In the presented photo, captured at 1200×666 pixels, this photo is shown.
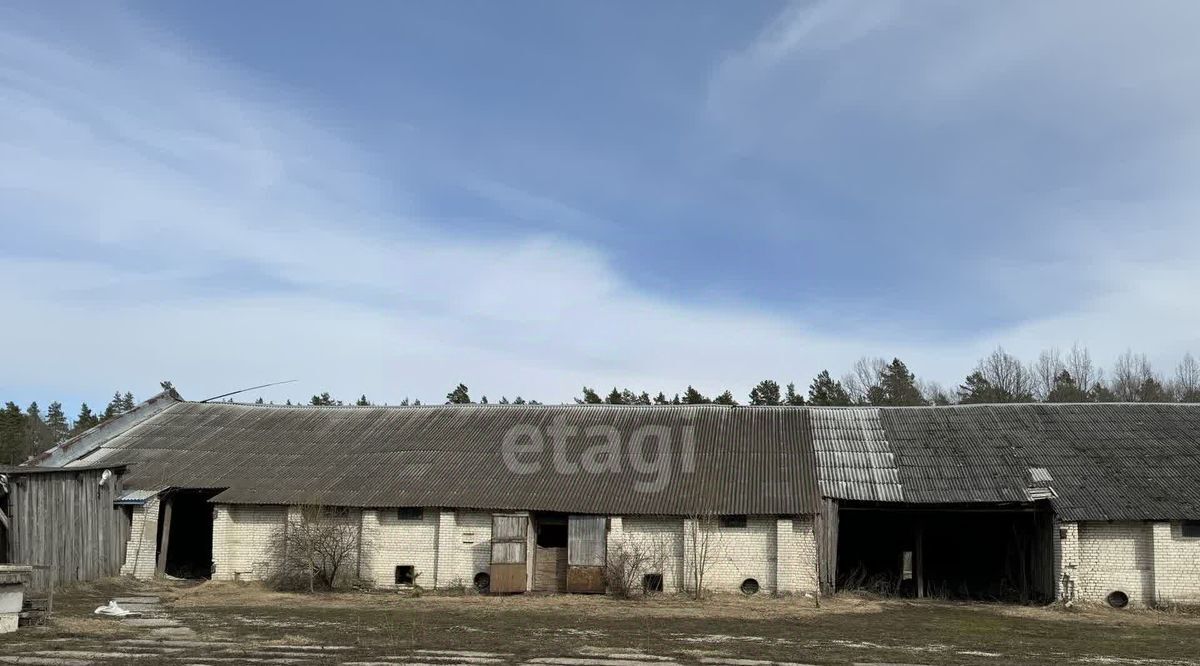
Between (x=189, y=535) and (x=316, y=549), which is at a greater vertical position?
(x=316, y=549)

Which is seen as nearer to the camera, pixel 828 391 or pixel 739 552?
pixel 739 552

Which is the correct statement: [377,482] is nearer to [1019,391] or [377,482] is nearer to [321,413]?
[321,413]

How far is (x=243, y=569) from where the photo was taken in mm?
24312

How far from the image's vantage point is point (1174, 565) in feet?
68.7

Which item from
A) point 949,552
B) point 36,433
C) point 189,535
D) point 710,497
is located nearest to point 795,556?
point 710,497

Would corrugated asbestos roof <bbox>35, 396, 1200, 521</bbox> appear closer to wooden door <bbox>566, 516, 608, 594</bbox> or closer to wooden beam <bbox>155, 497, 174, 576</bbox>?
wooden door <bbox>566, 516, 608, 594</bbox>

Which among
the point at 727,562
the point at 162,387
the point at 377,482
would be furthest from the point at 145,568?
the point at 727,562

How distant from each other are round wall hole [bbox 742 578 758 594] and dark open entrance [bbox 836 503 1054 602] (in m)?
2.81

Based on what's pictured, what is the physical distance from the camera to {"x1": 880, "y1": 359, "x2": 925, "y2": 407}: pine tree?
64.7 m

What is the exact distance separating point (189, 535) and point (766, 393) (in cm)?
4084

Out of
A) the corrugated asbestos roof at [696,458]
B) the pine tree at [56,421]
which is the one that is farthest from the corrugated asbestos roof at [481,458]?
the pine tree at [56,421]

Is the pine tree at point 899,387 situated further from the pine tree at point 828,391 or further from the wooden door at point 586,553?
the wooden door at point 586,553

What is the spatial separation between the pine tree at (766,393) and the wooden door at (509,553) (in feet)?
127

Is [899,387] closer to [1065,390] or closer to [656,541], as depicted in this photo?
[1065,390]
